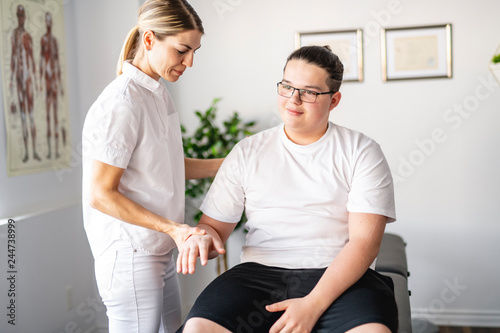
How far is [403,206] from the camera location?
351 cm

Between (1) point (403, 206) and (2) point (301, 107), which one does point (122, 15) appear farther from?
(1) point (403, 206)

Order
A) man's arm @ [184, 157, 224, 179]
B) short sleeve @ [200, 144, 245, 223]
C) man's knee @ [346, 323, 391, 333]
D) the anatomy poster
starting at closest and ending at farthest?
man's knee @ [346, 323, 391, 333], short sleeve @ [200, 144, 245, 223], man's arm @ [184, 157, 224, 179], the anatomy poster

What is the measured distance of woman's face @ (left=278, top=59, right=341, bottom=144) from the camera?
1.70 meters

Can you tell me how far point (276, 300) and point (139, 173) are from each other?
568mm

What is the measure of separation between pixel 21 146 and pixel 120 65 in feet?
3.63

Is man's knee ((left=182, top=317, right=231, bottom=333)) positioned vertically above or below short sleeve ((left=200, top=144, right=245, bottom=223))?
below

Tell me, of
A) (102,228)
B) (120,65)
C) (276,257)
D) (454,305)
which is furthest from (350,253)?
(454,305)

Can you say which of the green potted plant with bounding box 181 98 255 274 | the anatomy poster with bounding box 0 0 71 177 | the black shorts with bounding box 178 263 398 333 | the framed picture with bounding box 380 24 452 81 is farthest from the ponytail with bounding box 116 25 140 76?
the framed picture with bounding box 380 24 452 81

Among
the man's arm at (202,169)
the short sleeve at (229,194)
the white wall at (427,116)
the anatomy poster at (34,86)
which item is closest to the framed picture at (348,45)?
the white wall at (427,116)

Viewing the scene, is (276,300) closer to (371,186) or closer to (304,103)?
(371,186)

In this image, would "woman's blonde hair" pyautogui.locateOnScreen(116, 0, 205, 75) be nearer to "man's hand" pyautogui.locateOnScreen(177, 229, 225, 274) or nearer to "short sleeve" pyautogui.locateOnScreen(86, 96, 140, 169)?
"short sleeve" pyautogui.locateOnScreen(86, 96, 140, 169)

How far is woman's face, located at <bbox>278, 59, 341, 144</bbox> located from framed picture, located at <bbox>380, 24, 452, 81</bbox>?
1.88 m

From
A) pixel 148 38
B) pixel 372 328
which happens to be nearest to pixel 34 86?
pixel 148 38

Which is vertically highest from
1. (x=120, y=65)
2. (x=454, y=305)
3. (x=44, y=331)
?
(x=120, y=65)
